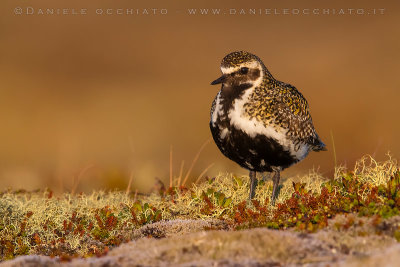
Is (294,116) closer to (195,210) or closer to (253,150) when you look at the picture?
(253,150)

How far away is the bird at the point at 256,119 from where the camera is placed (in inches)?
294

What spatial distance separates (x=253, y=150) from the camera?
296 inches

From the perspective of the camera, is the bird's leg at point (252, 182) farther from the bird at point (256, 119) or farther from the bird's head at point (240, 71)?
the bird's head at point (240, 71)

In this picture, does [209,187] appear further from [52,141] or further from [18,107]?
[18,107]

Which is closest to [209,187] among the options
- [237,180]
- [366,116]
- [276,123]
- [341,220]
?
[237,180]

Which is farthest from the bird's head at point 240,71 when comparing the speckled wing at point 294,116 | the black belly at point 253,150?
the black belly at point 253,150

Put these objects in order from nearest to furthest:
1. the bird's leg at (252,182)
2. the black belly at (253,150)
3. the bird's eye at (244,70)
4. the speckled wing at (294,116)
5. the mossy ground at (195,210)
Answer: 1. the mossy ground at (195,210)
2. the black belly at (253,150)
3. the speckled wing at (294,116)
4. the bird's eye at (244,70)
5. the bird's leg at (252,182)

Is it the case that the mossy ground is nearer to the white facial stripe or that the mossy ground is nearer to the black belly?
the black belly

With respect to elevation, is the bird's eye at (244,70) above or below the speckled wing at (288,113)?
above

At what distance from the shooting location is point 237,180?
29.3ft

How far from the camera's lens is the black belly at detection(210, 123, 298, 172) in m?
7.45

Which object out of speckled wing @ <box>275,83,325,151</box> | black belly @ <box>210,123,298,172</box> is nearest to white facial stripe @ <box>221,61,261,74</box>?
speckled wing @ <box>275,83,325,151</box>

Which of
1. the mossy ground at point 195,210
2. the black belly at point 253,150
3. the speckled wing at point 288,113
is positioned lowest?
the mossy ground at point 195,210

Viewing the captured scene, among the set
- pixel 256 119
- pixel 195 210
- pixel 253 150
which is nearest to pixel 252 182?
pixel 195 210
